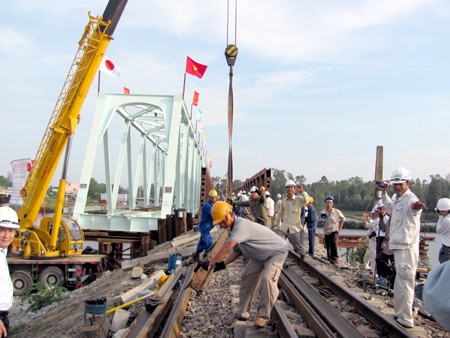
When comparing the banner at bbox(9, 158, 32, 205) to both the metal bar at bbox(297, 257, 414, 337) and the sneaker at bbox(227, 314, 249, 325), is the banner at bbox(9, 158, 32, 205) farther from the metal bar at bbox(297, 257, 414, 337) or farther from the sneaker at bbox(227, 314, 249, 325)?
the sneaker at bbox(227, 314, 249, 325)

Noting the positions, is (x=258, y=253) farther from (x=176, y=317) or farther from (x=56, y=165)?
(x=56, y=165)

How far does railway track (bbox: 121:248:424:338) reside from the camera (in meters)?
5.11

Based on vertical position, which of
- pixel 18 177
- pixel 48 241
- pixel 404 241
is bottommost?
pixel 48 241

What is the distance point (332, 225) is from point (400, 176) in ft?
16.9

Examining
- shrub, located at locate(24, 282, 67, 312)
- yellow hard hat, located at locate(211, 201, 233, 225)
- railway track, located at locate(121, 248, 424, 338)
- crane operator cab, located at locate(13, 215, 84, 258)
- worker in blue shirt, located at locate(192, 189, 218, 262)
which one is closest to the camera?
yellow hard hat, located at locate(211, 201, 233, 225)

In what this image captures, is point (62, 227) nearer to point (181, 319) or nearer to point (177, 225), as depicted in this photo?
point (177, 225)

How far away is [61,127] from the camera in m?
14.0

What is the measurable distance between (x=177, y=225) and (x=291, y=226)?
403 inches

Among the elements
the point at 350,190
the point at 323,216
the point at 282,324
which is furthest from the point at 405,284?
the point at 350,190

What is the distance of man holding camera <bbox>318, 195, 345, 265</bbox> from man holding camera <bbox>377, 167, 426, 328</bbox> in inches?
192

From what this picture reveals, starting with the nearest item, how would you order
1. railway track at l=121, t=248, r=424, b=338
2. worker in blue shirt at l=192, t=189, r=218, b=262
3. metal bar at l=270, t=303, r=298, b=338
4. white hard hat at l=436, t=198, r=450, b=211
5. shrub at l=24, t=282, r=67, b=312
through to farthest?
metal bar at l=270, t=303, r=298, b=338 → railway track at l=121, t=248, r=424, b=338 → white hard hat at l=436, t=198, r=450, b=211 → worker in blue shirt at l=192, t=189, r=218, b=262 → shrub at l=24, t=282, r=67, b=312

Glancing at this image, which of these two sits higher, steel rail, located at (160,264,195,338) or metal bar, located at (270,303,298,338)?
metal bar, located at (270,303,298,338)

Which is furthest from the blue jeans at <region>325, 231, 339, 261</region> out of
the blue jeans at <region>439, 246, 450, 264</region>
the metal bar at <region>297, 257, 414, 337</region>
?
the blue jeans at <region>439, 246, 450, 264</region>

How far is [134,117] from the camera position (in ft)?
90.3
